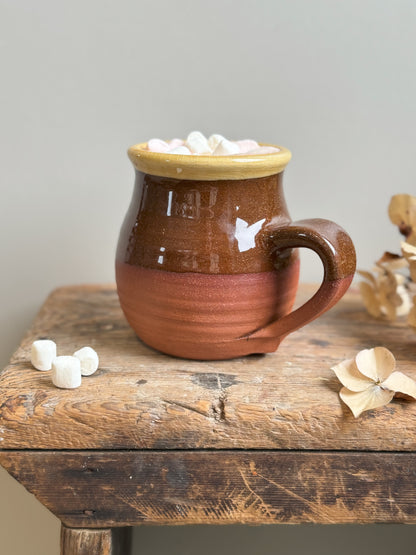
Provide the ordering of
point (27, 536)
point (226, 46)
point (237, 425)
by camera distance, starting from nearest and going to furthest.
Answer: point (237, 425)
point (226, 46)
point (27, 536)

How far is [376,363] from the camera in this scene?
611 millimetres

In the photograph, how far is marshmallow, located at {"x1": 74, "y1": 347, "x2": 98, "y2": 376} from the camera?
617mm

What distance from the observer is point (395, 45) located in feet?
2.94

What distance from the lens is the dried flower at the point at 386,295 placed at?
0.80m

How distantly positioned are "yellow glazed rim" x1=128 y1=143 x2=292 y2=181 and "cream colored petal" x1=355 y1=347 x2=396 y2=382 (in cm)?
20

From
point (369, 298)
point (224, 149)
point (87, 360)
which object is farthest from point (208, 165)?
point (369, 298)

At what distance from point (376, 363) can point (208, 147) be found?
0.28 metres

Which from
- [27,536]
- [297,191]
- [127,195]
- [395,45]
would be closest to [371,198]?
[297,191]

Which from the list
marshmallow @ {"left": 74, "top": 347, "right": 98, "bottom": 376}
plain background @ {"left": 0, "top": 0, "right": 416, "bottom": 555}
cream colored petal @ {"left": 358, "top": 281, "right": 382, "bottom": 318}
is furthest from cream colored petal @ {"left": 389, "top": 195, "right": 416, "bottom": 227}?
marshmallow @ {"left": 74, "top": 347, "right": 98, "bottom": 376}

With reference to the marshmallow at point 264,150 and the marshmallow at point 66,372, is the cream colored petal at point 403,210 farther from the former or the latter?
the marshmallow at point 66,372

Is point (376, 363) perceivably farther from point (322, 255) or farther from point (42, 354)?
point (42, 354)

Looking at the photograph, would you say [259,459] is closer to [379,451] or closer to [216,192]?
[379,451]

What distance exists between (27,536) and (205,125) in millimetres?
697

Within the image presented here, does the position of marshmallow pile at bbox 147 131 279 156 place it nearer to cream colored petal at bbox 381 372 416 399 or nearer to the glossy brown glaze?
the glossy brown glaze
